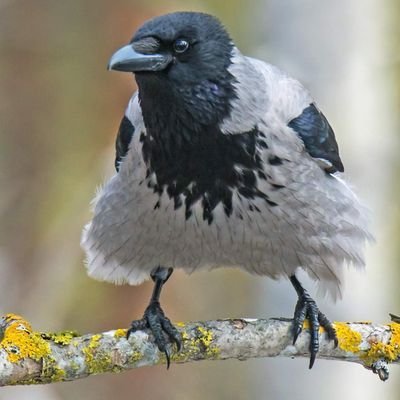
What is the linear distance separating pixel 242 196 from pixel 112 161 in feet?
7.67

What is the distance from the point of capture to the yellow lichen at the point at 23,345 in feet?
11.8

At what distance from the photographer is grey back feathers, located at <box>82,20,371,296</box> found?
427 centimetres

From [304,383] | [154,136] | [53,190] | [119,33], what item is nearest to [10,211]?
[53,190]

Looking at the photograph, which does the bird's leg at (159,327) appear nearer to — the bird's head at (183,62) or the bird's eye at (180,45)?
the bird's head at (183,62)

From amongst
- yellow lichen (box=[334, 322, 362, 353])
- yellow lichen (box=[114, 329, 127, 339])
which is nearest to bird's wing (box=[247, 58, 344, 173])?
yellow lichen (box=[334, 322, 362, 353])

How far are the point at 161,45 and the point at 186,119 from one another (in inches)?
12.2

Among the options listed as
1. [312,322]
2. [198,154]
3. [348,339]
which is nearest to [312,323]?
[312,322]

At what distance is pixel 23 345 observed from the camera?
363cm

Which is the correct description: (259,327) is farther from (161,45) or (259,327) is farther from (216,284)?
(216,284)

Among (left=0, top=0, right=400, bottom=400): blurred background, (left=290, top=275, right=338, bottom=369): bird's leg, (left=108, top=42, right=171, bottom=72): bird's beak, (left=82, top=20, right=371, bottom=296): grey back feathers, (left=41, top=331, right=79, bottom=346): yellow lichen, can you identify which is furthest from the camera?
(left=0, top=0, right=400, bottom=400): blurred background

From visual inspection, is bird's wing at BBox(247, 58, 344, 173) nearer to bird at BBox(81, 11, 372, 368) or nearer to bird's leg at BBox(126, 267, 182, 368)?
bird at BBox(81, 11, 372, 368)

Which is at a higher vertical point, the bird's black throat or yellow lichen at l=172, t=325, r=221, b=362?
the bird's black throat

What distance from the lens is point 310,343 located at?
4.48 m

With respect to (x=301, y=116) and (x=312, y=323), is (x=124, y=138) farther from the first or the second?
(x=312, y=323)
